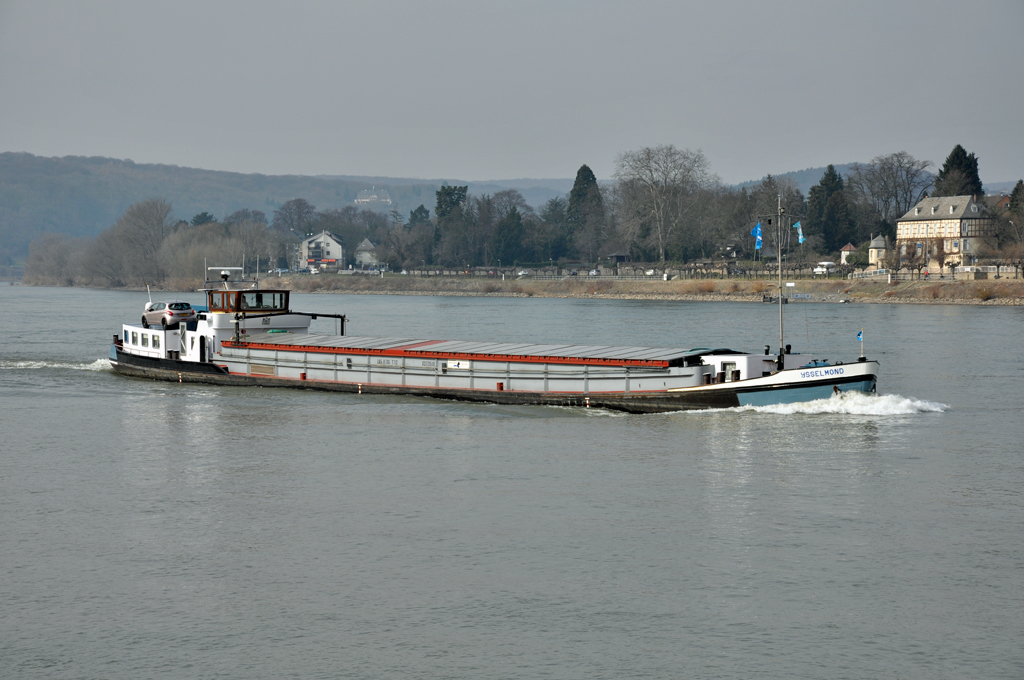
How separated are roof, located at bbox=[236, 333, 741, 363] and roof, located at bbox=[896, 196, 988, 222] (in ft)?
390

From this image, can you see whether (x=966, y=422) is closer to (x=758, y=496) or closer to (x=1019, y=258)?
(x=758, y=496)

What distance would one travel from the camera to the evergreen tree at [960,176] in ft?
504

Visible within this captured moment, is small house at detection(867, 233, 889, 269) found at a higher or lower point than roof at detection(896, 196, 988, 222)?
lower

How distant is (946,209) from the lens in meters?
149

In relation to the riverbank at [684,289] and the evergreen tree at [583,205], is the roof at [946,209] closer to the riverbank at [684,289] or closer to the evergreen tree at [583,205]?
the riverbank at [684,289]

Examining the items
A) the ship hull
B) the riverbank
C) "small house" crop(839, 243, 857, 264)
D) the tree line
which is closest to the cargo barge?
the ship hull

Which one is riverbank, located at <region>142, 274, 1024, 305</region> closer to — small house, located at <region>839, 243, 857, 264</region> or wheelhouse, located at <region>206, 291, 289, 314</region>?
small house, located at <region>839, 243, 857, 264</region>

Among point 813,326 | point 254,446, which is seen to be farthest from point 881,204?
point 254,446

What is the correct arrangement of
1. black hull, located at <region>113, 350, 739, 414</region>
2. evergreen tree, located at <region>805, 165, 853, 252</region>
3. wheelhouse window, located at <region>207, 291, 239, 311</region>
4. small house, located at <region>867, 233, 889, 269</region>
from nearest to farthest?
black hull, located at <region>113, 350, 739, 414</region>, wheelhouse window, located at <region>207, 291, 239, 311</region>, small house, located at <region>867, 233, 889, 269</region>, evergreen tree, located at <region>805, 165, 853, 252</region>

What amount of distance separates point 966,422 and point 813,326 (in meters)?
46.6

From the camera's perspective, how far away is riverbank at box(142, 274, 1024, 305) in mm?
116938

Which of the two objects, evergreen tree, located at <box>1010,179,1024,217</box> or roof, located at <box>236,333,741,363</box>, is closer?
roof, located at <box>236,333,741,363</box>

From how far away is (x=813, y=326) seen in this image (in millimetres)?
81938

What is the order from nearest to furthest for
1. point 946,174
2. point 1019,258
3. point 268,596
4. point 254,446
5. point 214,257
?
point 268,596
point 254,446
point 1019,258
point 946,174
point 214,257
